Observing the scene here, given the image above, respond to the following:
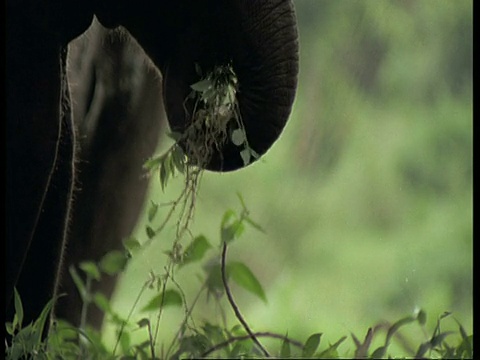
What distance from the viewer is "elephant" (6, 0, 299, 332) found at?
1.73 m

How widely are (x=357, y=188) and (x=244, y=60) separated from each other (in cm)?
35

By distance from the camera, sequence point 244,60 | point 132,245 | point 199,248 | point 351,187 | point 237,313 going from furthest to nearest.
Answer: point 351,187
point 244,60
point 132,245
point 199,248
point 237,313

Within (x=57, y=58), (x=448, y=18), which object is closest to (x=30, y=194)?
(x=57, y=58)

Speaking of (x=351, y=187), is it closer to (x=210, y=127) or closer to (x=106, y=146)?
(x=210, y=127)

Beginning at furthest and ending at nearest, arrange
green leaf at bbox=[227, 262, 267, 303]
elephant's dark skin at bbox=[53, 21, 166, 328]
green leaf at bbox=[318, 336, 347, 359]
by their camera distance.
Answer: elephant's dark skin at bbox=[53, 21, 166, 328] → green leaf at bbox=[227, 262, 267, 303] → green leaf at bbox=[318, 336, 347, 359]

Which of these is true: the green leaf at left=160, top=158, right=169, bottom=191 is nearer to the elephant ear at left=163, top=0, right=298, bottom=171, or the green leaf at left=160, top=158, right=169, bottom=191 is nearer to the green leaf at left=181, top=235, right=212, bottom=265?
the elephant ear at left=163, top=0, right=298, bottom=171

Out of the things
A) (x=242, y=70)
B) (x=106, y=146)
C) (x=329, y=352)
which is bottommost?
(x=329, y=352)

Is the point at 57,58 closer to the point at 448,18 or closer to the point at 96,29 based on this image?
the point at 96,29

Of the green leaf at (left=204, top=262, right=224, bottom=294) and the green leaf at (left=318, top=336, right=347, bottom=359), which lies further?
the green leaf at (left=204, top=262, right=224, bottom=294)

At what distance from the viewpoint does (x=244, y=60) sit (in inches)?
68.1

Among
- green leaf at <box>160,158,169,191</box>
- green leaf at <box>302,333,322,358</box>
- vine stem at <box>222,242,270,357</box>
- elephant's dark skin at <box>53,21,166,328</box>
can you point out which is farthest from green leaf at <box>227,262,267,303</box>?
elephant's dark skin at <box>53,21,166,328</box>

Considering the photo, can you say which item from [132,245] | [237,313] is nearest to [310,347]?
[237,313]

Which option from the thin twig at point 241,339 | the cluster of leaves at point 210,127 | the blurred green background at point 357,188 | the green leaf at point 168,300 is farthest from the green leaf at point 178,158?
the thin twig at point 241,339

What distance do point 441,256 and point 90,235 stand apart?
631 mm
